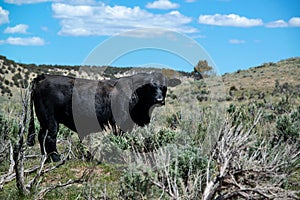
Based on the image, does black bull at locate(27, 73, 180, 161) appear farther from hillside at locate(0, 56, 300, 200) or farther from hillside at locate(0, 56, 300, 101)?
hillside at locate(0, 56, 300, 101)

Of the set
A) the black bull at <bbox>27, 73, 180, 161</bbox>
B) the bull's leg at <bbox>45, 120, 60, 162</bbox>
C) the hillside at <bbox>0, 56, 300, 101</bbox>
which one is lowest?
the bull's leg at <bbox>45, 120, 60, 162</bbox>

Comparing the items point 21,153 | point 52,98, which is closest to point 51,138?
point 52,98

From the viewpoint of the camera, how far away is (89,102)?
1045 cm

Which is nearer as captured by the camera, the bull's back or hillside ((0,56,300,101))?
the bull's back

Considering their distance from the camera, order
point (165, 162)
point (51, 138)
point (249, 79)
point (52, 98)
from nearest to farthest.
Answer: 1. point (165, 162)
2. point (52, 98)
3. point (51, 138)
4. point (249, 79)

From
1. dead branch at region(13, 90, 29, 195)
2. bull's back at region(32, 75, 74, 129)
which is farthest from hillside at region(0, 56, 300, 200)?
bull's back at region(32, 75, 74, 129)

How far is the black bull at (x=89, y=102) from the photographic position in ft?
33.7

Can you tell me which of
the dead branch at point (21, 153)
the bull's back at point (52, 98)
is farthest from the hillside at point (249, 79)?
the dead branch at point (21, 153)

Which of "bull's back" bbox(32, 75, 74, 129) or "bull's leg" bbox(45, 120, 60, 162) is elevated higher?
"bull's back" bbox(32, 75, 74, 129)

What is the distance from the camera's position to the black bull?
10.3m

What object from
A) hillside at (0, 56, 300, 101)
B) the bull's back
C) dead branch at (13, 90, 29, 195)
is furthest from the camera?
hillside at (0, 56, 300, 101)

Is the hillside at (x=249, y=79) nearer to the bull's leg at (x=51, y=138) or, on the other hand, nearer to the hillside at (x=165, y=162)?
the hillside at (x=165, y=162)

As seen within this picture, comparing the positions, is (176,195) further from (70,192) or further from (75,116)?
(75,116)

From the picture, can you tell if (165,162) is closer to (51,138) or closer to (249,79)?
(51,138)
